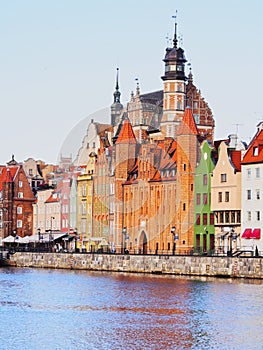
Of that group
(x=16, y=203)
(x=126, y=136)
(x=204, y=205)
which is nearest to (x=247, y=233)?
(x=204, y=205)

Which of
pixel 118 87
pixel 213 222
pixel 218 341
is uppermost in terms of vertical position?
pixel 118 87

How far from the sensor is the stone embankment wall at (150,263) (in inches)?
3226

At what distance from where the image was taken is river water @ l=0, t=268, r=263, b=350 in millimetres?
49031

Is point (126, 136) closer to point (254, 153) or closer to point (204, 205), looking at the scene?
point (204, 205)

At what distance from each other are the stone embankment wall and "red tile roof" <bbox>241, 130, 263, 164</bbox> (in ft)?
36.0

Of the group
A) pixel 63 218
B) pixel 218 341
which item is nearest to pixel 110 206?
pixel 63 218

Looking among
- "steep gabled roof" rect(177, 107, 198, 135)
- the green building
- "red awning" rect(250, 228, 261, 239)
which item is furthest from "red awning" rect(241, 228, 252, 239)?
"steep gabled roof" rect(177, 107, 198, 135)

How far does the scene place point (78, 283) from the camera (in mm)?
82000

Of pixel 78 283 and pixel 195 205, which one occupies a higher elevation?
pixel 195 205

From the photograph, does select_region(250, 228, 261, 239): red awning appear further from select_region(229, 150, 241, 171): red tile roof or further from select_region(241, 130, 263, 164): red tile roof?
select_region(229, 150, 241, 171): red tile roof

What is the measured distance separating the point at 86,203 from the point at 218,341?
268 ft

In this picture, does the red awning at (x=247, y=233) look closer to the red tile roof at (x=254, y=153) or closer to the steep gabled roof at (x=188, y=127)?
the red tile roof at (x=254, y=153)

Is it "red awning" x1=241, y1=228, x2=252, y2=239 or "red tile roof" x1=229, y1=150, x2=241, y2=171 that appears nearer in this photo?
"red awning" x1=241, y1=228, x2=252, y2=239

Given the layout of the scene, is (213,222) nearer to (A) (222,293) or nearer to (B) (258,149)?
(B) (258,149)
